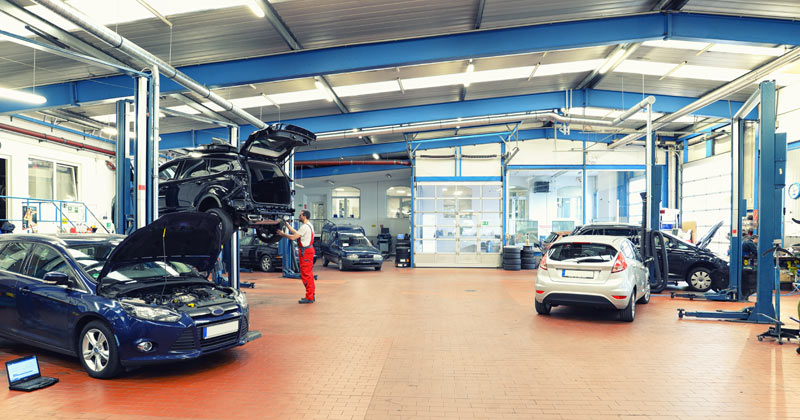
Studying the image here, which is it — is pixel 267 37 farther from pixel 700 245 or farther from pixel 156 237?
pixel 700 245

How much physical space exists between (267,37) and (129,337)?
6.30m

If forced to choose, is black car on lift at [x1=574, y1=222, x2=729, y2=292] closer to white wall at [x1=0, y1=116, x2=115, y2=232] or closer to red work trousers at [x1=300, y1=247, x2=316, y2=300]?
red work trousers at [x1=300, y1=247, x2=316, y2=300]

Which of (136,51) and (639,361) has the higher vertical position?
(136,51)

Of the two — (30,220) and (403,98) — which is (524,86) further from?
(30,220)

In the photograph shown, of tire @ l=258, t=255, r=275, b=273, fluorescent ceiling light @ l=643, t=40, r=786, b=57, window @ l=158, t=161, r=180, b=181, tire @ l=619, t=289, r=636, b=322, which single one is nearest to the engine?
window @ l=158, t=161, r=180, b=181

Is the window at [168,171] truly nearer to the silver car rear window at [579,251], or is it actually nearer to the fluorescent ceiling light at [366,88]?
the fluorescent ceiling light at [366,88]

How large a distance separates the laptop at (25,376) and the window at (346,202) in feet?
73.5

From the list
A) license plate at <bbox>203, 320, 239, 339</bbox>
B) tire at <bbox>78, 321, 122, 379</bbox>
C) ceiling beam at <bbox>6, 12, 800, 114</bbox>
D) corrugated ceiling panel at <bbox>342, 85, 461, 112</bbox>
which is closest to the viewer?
tire at <bbox>78, 321, 122, 379</bbox>

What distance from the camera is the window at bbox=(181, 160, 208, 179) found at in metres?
8.59

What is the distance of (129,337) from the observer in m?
4.63

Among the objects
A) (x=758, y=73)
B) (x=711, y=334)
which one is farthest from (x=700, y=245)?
(x=711, y=334)

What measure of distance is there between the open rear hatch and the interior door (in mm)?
3321

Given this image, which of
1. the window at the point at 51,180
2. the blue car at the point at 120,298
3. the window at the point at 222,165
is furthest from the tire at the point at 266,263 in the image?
the blue car at the point at 120,298

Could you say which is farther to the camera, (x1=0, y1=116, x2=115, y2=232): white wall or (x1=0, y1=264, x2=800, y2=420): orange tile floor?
(x1=0, y1=116, x2=115, y2=232): white wall
